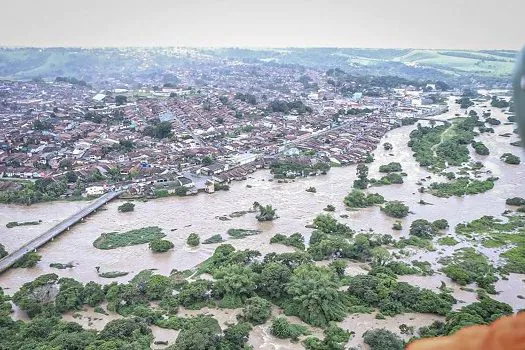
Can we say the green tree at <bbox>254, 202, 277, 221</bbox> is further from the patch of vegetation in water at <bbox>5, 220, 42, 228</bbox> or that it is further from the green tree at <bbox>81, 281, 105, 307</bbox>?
the patch of vegetation in water at <bbox>5, 220, 42, 228</bbox>

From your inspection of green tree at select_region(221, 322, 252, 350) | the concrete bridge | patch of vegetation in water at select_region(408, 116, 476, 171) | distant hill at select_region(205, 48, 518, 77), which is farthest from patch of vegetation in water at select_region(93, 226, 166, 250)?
distant hill at select_region(205, 48, 518, 77)

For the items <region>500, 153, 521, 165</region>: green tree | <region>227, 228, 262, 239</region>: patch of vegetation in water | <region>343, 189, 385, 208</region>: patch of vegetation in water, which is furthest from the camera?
<region>500, 153, 521, 165</region>: green tree

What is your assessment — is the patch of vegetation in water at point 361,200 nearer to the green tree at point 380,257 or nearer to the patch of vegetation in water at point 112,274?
the green tree at point 380,257

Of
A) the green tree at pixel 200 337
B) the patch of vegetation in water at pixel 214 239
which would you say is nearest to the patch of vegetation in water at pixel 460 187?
the patch of vegetation in water at pixel 214 239

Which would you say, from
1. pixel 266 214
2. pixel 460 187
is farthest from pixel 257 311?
pixel 460 187

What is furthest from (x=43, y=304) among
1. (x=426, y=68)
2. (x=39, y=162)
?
(x=426, y=68)

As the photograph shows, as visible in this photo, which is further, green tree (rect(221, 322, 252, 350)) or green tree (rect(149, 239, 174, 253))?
green tree (rect(149, 239, 174, 253))
